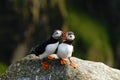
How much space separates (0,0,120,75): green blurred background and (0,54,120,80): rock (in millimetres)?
13343

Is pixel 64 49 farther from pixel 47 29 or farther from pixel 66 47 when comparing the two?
pixel 47 29

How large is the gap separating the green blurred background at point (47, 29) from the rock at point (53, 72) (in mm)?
13343

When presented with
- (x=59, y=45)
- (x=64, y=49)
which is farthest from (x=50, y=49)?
(x=64, y=49)

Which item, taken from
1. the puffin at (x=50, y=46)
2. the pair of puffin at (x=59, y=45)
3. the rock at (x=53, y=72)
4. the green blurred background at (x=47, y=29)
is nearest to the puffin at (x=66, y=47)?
the pair of puffin at (x=59, y=45)

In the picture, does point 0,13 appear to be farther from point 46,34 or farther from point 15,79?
point 15,79

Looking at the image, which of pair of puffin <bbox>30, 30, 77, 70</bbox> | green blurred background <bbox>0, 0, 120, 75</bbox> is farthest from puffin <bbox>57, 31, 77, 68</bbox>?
green blurred background <bbox>0, 0, 120, 75</bbox>

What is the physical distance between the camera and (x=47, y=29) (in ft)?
98.4

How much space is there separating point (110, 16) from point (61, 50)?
18253mm

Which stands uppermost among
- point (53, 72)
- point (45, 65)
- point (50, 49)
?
point (50, 49)

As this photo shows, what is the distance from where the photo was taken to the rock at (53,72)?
15047 millimetres

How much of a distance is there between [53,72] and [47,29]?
1491 centimetres

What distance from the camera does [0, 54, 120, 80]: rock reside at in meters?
15.0

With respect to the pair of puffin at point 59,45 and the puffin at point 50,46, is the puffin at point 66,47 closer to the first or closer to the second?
the pair of puffin at point 59,45

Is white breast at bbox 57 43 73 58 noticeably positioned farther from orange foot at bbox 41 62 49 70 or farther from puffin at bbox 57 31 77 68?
orange foot at bbox 41 62 49 70
